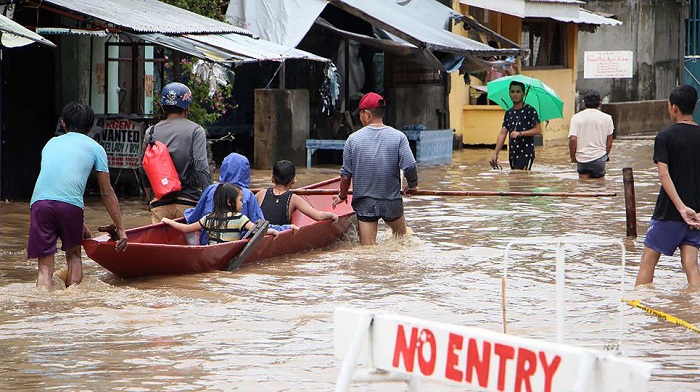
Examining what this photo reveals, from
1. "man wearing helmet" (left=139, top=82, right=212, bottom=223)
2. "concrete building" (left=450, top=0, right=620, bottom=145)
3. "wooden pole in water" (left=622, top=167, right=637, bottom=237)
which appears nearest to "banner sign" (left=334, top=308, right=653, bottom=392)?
"man wearing helmet" (left=139, top=82, right=212, bottom=223)

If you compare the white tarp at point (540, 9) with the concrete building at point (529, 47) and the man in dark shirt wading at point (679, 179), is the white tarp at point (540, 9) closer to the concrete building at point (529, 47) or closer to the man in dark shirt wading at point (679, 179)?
the concrete building at point (529, 47)

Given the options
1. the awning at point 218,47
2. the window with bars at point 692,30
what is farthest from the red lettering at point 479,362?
the window with bars at point 692,30

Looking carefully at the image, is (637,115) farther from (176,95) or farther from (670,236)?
(670,236)

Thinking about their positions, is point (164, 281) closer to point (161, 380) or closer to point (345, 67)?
point (161, 380)

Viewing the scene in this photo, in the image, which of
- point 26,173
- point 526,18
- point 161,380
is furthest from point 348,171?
point 526,18

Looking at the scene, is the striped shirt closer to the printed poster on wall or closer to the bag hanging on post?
the bag hanging on post

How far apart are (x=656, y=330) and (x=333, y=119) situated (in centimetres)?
1448

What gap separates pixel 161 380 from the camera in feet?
23.5

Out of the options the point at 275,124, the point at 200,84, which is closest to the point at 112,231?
the point at 200,84

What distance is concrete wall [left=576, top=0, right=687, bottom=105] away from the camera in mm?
33406

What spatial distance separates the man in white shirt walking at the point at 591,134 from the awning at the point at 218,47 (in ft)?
12.8

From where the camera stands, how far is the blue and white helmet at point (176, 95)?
1084 centimetres

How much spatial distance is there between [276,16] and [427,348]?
15811mm

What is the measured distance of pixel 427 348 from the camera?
4.46 meters
